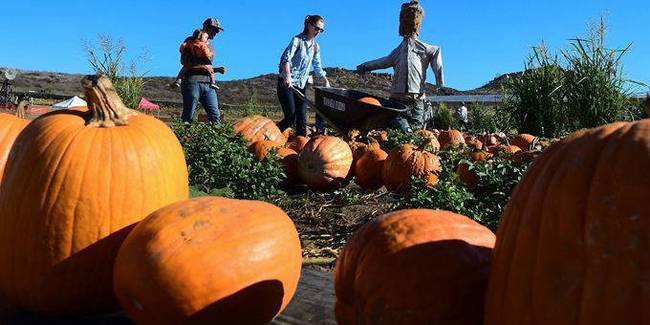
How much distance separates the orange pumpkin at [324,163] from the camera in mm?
5945

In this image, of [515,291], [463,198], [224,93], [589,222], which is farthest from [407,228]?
[224,93]

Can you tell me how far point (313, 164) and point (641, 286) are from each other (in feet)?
15.9

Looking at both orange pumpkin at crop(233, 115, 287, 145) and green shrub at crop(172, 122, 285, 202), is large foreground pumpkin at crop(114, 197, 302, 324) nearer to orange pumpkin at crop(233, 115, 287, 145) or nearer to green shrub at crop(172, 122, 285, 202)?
green shrub at crop(172, 122, 285, 202)

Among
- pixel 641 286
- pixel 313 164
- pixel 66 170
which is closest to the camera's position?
pixel 641 286

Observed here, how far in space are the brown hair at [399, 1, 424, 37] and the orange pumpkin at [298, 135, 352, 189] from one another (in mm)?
3077

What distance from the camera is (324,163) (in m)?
5.92

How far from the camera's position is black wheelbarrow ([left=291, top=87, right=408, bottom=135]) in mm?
7570

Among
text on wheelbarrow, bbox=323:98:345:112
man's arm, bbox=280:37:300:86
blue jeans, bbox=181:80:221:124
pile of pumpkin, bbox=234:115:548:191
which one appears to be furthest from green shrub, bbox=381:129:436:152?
blue jeans, bbox=181:80:221:124

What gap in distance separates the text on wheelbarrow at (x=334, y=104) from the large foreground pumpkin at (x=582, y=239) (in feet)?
20.9

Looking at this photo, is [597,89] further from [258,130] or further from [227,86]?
[227,86]

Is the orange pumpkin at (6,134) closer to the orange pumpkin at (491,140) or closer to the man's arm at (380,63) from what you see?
the orange pumpkin at (491,140)

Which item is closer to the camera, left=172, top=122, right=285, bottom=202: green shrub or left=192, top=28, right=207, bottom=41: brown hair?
left=172, top=122, right=285, bottom=202: green shrub

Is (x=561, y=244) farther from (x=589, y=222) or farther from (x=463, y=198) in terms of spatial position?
(x=463, y=198)

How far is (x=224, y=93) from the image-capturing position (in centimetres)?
3394
